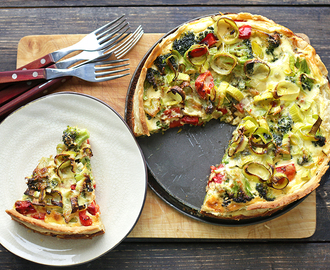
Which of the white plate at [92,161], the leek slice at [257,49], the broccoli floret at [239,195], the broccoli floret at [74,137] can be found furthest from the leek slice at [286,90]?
the broccoli floret at [74,137]

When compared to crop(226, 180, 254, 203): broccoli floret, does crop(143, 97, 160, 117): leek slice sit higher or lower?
higher

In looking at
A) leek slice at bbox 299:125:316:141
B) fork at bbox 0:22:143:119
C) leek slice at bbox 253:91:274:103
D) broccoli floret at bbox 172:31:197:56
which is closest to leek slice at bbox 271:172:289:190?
leek slice at bbox 299:125:316:141

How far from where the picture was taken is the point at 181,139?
4156 millimetres

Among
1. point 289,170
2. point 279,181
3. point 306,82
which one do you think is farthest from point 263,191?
point 306,82

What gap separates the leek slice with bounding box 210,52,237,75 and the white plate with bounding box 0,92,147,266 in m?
1.56

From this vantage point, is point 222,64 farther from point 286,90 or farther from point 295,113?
point 295,113

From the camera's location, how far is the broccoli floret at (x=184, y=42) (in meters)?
3.90

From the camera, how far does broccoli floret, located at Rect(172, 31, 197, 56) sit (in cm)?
390

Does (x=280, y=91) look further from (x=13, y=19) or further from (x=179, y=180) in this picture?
(x=13, y=19)

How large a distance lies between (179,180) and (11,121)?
248 centimetres

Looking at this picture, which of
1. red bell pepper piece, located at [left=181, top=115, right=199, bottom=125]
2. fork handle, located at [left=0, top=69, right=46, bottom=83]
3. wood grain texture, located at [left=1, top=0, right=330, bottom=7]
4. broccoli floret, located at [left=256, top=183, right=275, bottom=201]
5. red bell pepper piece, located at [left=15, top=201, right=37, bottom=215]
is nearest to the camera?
red bell pepper piece, located at [left=15, top=201, right=37, bottom=215]

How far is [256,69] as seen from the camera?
3895mm

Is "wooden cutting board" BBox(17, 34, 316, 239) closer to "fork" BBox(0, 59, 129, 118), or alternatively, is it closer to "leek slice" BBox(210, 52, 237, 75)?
"fork" BBox(0, 59, 129, 118)

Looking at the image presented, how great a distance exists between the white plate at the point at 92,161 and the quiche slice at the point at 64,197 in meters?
0.17
